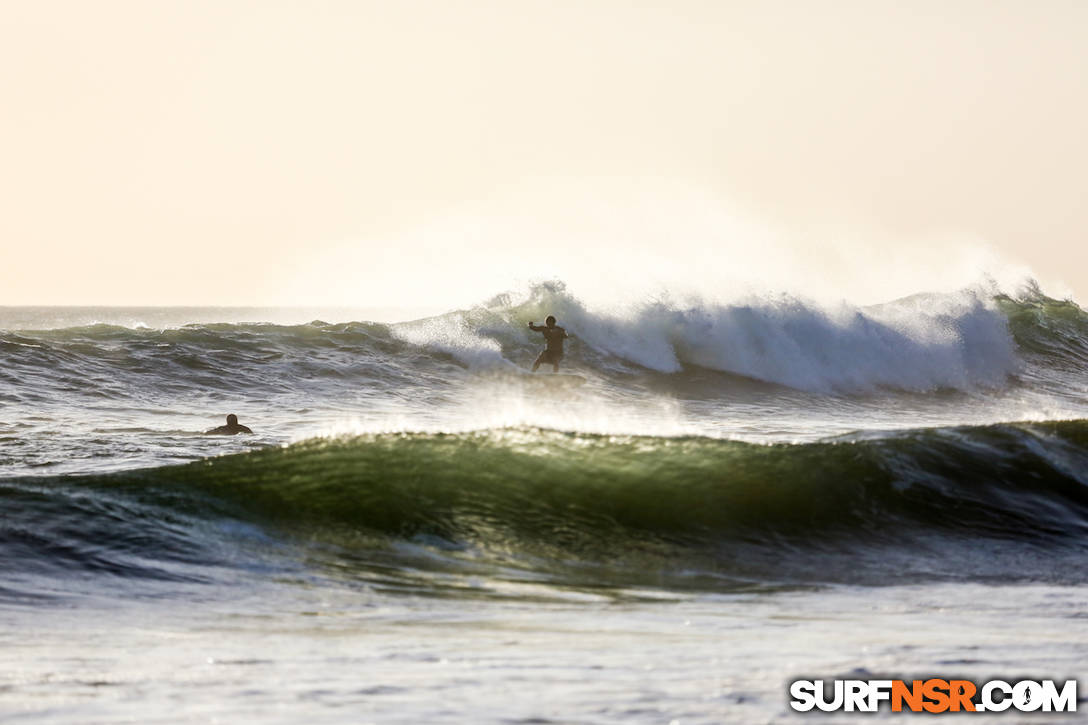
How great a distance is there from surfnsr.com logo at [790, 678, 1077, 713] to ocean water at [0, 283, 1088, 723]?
11 cm

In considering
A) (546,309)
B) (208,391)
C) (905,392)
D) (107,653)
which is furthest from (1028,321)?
(107,653)

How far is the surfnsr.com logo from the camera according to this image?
4223 mm

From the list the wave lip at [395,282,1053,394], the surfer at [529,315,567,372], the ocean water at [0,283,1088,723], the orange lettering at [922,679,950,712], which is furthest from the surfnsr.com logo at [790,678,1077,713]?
the wave lip at [395,282,1053,394]

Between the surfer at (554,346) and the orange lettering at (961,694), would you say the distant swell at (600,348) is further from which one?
the orange lettering at (961,694)

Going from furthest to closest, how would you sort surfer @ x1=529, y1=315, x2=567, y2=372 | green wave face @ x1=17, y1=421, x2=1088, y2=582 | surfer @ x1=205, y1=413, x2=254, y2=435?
surfer @ x1=529, y1=315, x2=567, y2=372, surfer @ x1=205, y1=413, x2=254, y2=435, green wave face @ x1=17, y1=421, x2=1088, y2=582

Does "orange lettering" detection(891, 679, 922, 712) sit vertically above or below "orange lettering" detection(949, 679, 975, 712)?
below

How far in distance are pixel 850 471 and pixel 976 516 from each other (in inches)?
44.6

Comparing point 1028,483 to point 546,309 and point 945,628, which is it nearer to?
point 945,628

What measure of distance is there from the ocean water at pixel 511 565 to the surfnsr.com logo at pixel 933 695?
0.11m

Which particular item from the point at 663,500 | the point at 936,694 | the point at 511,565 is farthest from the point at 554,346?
the point at 936,694

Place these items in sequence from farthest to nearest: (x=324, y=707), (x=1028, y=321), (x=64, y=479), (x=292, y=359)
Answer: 1. (x=1028, y=321)
2. (x=292, y=359)
3. (x=64, y=479)
4. (x=324, y=707)

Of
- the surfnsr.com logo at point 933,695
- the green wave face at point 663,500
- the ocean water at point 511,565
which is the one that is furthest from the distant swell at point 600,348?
the surfnsr.com logo at point 933,695

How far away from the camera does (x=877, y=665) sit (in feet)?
15.8

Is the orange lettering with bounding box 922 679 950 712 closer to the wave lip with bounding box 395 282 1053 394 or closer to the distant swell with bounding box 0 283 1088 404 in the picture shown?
the distant swell with bounding box 0 283 1088 404
